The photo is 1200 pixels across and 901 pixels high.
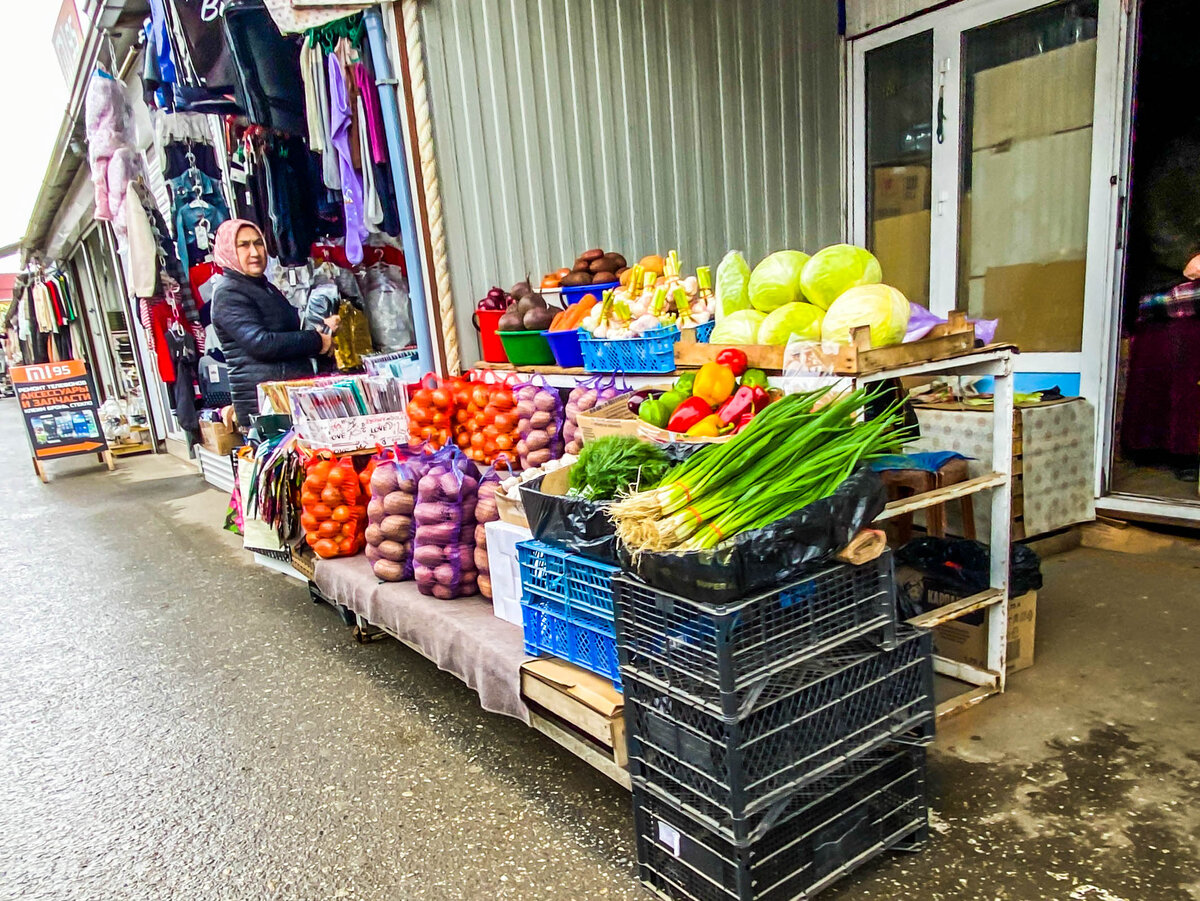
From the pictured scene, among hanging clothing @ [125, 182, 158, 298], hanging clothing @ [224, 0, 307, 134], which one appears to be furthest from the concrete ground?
hanging clothing @ [125, 182, 158, 298]

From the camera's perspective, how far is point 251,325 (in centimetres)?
518

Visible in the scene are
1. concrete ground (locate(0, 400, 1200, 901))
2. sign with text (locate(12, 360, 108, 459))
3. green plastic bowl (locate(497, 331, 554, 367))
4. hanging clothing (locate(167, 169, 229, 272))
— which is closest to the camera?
concrete ground (locate(0, 400, 1200, 901))

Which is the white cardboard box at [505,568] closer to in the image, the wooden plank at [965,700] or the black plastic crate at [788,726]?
the black plastic crate at [788,726]

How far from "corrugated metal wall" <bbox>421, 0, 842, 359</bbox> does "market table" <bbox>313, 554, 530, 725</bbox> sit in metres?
1.71

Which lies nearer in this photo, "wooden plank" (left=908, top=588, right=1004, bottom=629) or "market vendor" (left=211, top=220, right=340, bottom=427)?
"wooden plank" (left=908, top=588, right=1004, bottom=629)

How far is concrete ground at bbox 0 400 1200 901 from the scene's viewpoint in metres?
2.08

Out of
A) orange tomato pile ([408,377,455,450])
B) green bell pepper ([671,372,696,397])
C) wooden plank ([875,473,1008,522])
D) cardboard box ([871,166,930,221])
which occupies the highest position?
cardboard box ([871,166,930,221])

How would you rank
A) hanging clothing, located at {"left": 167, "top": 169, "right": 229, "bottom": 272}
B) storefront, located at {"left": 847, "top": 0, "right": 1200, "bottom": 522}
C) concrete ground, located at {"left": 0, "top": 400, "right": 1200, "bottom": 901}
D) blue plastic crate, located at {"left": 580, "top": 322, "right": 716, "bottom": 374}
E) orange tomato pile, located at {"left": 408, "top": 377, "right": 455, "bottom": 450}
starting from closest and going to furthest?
concrete ground, located at {"left": 0, "top": 400, "right": 1200, "bottom": 901}
blue plastic crate, located at {"left": 580, "top": 322, "right": 716, "bottom": 374}
orange tomato pile, located at {"left": 408, "top": 377, "right": 455, "bottom": 450}
storefront, located at {"left": 847, "top": 0, "right": 1200, "bottom": 522}
hanging clothing, located at {"left": 167, "top": 169, "right": 229, "bottom": 272}

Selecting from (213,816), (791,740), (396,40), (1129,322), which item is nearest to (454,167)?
(396,40)

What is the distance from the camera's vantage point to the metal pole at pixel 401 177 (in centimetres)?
427

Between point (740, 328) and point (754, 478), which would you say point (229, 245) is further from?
point (754, 478)

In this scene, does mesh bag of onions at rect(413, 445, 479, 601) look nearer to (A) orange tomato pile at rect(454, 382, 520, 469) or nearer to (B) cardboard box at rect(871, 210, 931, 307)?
(A) orange tomato pile at rect(454, 382, 520, 469)

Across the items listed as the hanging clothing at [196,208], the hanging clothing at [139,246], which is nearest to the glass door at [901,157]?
the hanging clothing at [196,208]

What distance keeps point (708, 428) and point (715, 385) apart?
0.19 metres
